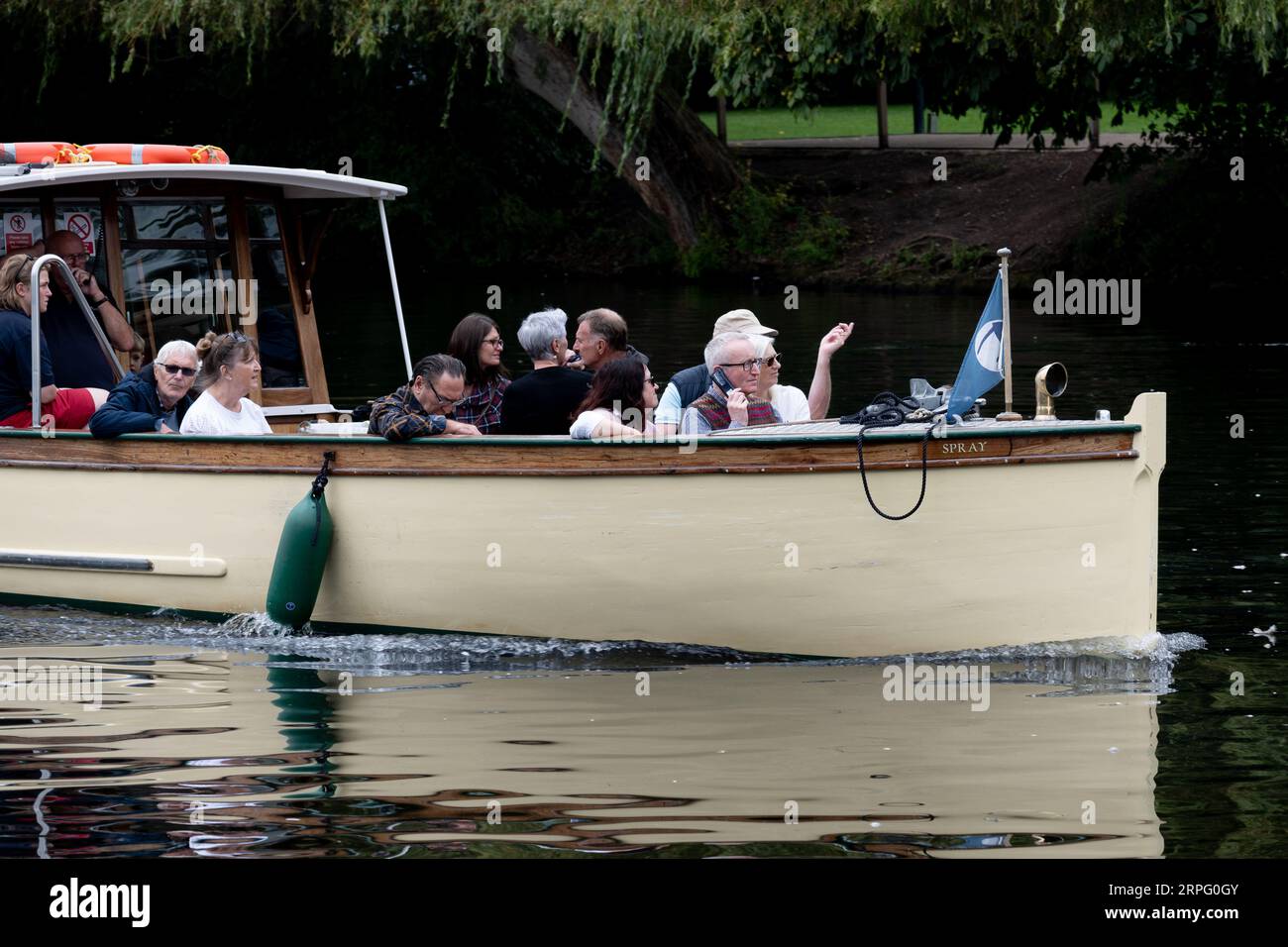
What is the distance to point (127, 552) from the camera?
998 cm

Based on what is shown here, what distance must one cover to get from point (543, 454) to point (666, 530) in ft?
2.06

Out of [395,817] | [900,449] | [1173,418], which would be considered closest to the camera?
[395,817]

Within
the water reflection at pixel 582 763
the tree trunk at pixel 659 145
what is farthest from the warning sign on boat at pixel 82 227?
the tree trunk at pixel 659 145

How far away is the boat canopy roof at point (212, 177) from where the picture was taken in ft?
33.6

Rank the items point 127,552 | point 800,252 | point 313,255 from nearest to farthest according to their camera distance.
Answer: point 127,552
point 313,255
point 800,252

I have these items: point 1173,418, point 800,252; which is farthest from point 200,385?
point 800,252

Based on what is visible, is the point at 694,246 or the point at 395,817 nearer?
the point at 395,817

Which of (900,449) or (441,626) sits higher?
(900,449)

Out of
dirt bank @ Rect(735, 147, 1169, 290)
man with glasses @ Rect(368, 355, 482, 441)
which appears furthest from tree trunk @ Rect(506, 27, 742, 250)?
man with glasses @ Rect(368, 355, 482, 441)

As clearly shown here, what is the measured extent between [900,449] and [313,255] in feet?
15.2

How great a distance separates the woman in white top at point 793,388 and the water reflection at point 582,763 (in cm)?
134

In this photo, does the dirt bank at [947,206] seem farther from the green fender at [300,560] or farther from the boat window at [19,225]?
the green fender at [300,560]

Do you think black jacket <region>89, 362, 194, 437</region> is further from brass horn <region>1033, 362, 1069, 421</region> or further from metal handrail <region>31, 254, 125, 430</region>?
brass horn <region>1033, 362, 1069, 421</region>
